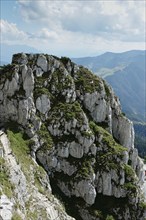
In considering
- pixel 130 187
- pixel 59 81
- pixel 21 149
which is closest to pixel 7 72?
pixel 59 81

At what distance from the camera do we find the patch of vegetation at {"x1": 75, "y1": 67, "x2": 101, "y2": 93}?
4793 inches

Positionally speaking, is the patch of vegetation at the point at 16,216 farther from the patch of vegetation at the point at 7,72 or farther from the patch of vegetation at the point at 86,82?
the patch of vegetation at the point at 86,82

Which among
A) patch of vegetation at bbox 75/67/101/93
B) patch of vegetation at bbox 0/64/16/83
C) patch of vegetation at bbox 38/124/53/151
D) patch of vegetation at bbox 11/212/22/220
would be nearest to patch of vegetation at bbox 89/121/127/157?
patch of vegetation at bbox 75/67/101/93

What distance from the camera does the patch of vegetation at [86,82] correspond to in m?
122

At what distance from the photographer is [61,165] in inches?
4119

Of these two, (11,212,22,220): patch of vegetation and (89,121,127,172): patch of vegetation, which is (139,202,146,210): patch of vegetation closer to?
(89,121,127,172): patch of vegetation

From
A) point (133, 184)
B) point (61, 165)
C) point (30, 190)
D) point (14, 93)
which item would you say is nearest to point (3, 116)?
point (14, 93)

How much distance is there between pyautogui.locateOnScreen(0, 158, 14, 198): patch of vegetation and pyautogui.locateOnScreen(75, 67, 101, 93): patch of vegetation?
53.1m

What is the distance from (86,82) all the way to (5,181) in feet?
206

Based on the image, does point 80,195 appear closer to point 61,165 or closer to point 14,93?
point 61,165

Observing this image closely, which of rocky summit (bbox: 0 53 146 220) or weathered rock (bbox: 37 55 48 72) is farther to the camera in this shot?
weathered rock (bbox: 37 55 48 72)

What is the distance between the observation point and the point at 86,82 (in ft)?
408

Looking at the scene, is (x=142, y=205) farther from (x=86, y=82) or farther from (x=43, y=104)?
(x=86, y=82)

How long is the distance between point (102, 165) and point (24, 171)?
3082 cm
